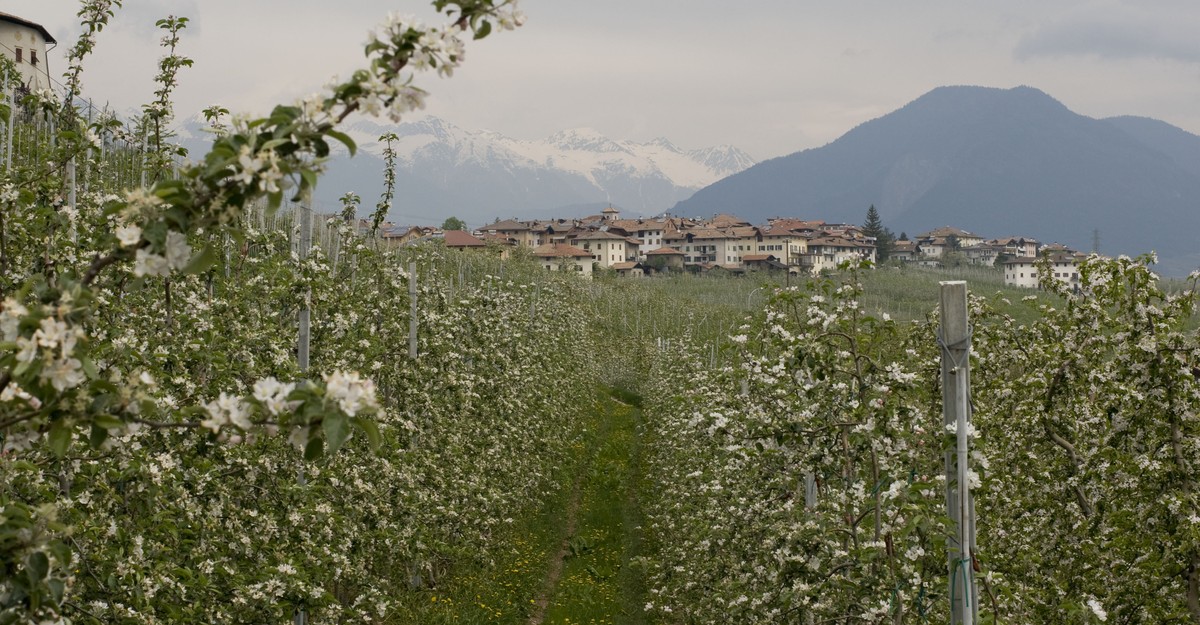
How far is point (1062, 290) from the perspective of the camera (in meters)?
9.20

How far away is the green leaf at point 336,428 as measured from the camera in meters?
2.54

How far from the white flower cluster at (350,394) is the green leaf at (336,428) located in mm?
30

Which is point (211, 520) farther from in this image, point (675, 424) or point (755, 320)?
point (675, 424)

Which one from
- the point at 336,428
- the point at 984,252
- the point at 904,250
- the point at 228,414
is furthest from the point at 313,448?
the point at 984,252

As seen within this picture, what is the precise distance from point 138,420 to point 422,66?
1425 mm

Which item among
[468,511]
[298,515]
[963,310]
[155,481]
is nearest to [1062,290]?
[963,310]

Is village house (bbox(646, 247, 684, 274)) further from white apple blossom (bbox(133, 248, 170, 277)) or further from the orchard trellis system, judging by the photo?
white apple blossom (bbox(133, 248, 170, 277))

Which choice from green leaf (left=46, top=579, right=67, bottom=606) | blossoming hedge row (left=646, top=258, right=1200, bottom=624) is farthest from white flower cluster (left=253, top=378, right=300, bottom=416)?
blossoming hedge row (left=646, top=258, right=1200, bottom=624)

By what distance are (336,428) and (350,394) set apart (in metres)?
0.12

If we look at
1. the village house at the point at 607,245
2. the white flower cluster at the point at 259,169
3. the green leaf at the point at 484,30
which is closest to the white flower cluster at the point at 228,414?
the white flower cluster at the point at 259,169

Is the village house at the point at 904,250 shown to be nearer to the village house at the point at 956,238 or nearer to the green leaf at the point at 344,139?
the village house at the point at 956,238

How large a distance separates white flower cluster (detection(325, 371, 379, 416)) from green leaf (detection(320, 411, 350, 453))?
3 cm

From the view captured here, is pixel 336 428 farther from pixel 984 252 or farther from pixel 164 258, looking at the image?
pixel 984 252

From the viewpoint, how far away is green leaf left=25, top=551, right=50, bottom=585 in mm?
2771
